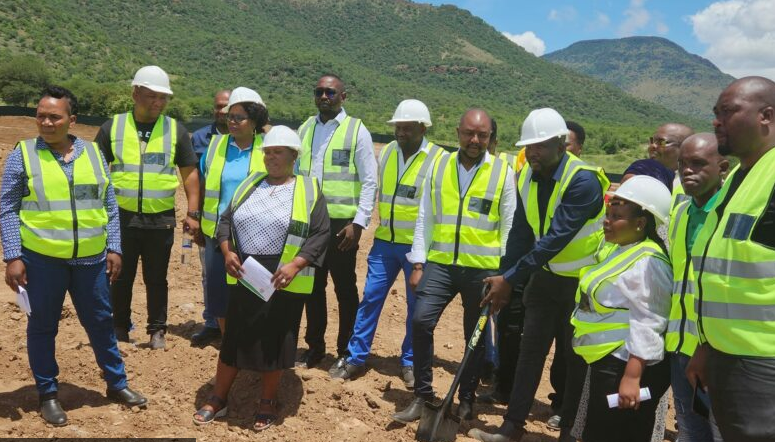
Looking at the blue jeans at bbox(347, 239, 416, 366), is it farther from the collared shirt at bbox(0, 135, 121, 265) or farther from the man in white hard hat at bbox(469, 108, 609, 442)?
the collared shirt at bbox(0, 135, 121, 265)

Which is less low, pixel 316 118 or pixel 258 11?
pixel 258 11

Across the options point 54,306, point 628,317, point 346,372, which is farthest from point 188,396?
point 628,317

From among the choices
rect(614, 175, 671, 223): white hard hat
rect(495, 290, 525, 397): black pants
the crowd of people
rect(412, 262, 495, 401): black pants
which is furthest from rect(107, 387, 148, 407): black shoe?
rect(614, 175, 671, 223): white hard hat

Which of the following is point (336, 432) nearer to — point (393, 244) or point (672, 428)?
point (393, 244)

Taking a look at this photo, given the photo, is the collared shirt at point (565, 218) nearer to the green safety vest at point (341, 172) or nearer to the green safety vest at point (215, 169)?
the green safety vest at point (341, 172)

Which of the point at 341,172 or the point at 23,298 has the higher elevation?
the point at 341,172

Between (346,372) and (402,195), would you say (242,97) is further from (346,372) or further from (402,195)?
(346,372)

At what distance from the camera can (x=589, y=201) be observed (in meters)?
3.91

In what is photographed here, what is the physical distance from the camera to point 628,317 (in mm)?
3197

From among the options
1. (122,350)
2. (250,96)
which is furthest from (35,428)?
(250,96)

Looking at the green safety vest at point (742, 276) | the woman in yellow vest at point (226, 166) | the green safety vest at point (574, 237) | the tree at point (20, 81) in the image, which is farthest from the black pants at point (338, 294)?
the tree at point (20, 81)

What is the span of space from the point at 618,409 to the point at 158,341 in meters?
3.83

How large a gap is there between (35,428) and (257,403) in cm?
139

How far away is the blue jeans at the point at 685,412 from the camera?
3291 mm
